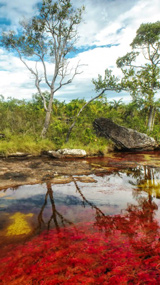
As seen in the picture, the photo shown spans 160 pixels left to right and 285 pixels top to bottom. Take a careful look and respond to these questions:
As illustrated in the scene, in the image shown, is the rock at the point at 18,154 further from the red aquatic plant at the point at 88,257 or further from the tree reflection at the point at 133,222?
the red aquatic plant at the point at 88,257

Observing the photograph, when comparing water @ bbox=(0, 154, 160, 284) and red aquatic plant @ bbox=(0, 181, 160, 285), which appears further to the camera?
water @ bbox=(0, 154, 160, 284)

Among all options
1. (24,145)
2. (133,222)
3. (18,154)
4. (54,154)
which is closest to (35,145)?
(24,145)

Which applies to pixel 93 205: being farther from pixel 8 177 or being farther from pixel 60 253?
pixel 8 177

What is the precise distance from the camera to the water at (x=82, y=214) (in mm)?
2900

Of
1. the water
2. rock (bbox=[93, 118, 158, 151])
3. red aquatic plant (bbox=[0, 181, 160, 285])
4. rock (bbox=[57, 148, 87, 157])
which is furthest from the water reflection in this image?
rock (bbox=[93, 118, 158, 151])

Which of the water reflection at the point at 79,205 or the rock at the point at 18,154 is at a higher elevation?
the rock at the point at 18,154

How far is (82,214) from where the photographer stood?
3859 millimetres

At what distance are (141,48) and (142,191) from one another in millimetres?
19811

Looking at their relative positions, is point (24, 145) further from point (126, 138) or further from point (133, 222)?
point (133, 222)

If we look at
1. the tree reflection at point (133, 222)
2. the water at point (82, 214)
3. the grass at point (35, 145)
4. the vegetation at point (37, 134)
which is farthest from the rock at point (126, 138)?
the tree reflection at point (133, 222)

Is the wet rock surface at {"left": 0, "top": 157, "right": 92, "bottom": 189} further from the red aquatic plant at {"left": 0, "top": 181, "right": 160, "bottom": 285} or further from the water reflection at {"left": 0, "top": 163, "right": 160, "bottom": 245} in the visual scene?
the red aquatic plant at {"left": 0, "top": 181, "right": 160, "bottom": 285}

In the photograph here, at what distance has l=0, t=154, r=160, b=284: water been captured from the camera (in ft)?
9.52

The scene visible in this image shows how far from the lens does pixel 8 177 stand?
6289 millimetres

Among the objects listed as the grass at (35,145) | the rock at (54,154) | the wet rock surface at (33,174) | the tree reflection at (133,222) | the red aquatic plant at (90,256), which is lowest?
the tree reflection at (133,222)
